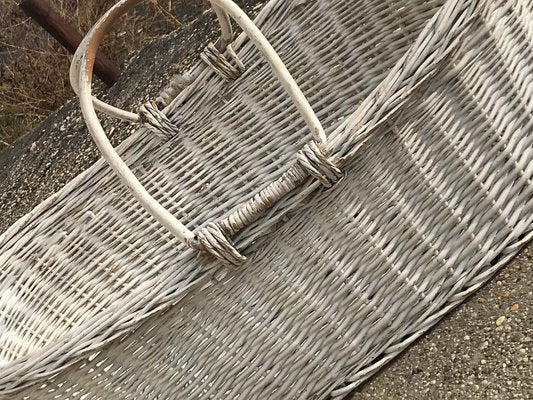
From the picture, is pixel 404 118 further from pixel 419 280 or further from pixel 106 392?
pixel 106 392

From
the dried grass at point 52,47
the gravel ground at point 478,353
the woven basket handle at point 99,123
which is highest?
the woven basket handle at point 99,123

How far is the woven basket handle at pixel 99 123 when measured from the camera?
957 mm

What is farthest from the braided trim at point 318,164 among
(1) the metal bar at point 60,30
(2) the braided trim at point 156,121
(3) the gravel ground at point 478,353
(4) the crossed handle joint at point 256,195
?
(1) the metal bar at point 60,30

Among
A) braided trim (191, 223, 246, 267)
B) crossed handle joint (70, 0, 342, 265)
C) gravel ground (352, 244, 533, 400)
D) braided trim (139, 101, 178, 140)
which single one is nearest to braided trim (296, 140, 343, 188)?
crossed handle joint (70, 0, 342, 265)

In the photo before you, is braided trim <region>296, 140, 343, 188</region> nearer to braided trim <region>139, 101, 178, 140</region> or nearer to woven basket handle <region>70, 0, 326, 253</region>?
woven basket handle <region>70, 0, 326, 253</region>

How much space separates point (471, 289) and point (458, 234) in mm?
89

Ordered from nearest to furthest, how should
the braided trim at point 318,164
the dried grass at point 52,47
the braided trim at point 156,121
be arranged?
the braided trim at point 318,164
the braided trim at point 156,121
the dried grass at point 52,47

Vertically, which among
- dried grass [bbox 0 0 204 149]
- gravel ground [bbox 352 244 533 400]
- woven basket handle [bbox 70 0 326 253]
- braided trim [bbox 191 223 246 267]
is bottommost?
gravel ground [bbox 352 244 533 400]

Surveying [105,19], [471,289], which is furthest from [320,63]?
[471,289]

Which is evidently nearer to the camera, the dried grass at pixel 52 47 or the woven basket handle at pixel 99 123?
the woven basket handle at pixel 99 123

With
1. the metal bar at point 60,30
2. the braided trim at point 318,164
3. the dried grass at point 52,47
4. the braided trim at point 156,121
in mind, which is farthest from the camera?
the dried grass at point 52,47

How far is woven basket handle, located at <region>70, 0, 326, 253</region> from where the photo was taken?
0.96 meters

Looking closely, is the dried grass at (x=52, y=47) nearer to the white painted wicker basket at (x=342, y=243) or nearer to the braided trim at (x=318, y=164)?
the white painted wicker basket at (x=342, y=243)

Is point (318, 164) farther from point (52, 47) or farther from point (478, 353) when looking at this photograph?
point (52, 47)
